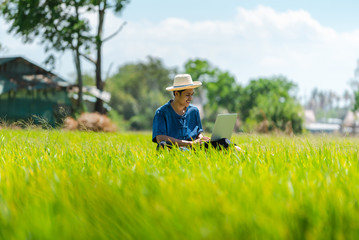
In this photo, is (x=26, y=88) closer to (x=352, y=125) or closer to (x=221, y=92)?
(x=221, y=92)

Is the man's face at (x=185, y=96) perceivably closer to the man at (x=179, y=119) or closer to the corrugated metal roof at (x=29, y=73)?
the man at (x=179, y=119)

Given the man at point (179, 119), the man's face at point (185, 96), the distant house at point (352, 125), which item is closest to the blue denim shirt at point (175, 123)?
the man at point (179, 119)

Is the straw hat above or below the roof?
below

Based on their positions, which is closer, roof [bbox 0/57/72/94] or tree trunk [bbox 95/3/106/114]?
roof [bbox 0/57/72/94]

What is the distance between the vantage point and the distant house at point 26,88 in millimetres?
22625

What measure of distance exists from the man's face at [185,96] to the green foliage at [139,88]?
4494 cm

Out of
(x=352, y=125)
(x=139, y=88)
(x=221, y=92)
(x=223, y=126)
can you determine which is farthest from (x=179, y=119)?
(x=352, y=125)

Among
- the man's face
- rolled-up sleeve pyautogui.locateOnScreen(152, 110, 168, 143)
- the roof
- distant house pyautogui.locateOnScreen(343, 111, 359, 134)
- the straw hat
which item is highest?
the roof

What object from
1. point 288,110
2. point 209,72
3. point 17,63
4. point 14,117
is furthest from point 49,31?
point 209,72

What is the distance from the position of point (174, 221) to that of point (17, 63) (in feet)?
79.2

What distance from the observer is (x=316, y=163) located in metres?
4.02

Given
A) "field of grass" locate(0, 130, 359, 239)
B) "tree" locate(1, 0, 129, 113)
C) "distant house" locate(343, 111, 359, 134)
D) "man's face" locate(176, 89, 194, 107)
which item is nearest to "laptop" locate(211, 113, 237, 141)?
"man's face" locate(176, 89, 194, 107)

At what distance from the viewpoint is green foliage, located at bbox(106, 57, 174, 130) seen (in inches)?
2084

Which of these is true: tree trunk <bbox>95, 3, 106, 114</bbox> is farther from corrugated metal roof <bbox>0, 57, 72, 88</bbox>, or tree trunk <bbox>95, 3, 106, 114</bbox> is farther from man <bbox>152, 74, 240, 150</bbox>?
A: man <bbox>152, 74, 240, 150</bbox>
